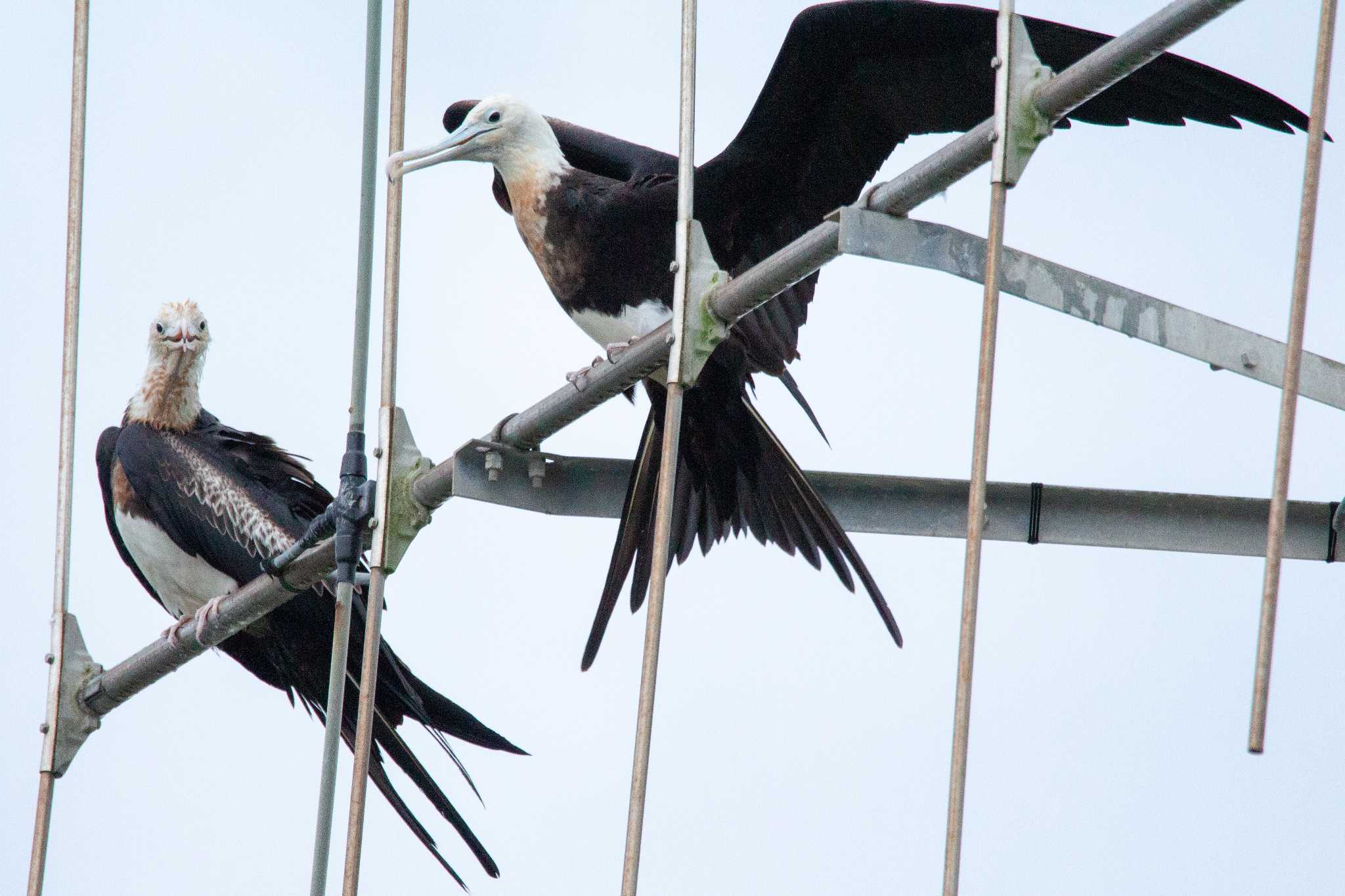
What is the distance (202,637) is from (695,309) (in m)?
1.79

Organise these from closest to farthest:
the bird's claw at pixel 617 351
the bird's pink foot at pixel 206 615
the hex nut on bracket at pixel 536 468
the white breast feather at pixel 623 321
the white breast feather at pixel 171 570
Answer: the bird's claw at pixel 617 351, the hex nut on bracket at pixel 536 468, the bird's pink foot at pixel 206 615, the white breast feather at pixel 623 321, the white breast feather at pixel 171 570

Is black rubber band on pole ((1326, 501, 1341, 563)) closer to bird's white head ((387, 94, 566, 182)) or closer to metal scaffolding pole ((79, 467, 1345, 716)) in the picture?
metal scaffolding pole ((79, 467, 1345, 716))

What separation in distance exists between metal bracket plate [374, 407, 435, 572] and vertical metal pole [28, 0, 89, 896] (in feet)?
3.61

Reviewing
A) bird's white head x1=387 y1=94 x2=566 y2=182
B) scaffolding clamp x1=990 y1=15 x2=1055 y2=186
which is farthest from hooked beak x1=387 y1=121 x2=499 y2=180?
scaffolding clamp x1=990 y1=15 x2=1055 y2=186

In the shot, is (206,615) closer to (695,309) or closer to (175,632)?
(175,632)

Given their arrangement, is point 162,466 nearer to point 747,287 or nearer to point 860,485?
point 860,485

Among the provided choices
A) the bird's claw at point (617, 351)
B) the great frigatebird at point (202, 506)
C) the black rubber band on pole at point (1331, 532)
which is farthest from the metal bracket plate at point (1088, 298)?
the great frigatebird at point (202, 506)

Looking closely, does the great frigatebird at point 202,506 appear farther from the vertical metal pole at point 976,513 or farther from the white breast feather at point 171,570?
the vertical metal pole at point 976,513

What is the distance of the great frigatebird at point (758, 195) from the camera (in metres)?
5.48

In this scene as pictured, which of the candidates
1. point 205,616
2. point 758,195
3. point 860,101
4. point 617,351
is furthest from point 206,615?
point 860,101

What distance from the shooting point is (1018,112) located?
12.8ft

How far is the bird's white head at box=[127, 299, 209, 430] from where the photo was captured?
25.1ft

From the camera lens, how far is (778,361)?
20.4 feet

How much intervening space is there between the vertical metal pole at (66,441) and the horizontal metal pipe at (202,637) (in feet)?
0.42
